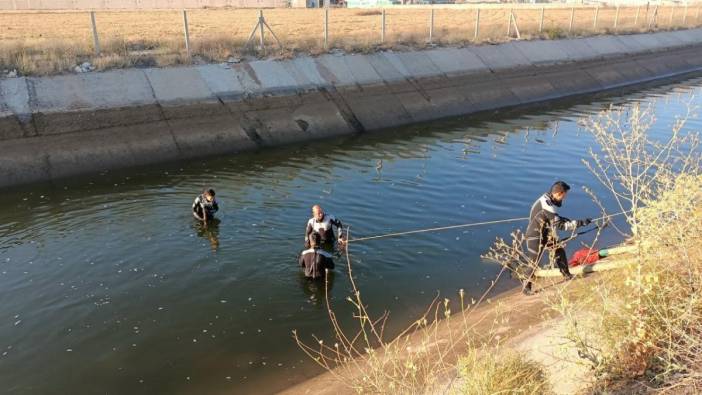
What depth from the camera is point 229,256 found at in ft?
36.9

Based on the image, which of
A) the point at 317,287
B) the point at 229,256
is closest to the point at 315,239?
the point at 317,287

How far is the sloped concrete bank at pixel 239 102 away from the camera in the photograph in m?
17.2

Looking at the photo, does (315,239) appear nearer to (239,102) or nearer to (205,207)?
(205,207)

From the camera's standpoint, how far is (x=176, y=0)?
3152 inches

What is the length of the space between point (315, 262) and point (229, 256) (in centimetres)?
224

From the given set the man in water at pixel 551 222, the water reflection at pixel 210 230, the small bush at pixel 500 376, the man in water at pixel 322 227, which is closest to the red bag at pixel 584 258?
the man in water at pixel 551 222

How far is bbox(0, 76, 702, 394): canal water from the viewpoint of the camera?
7.92 m

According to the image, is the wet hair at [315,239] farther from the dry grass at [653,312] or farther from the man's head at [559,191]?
the dry grass at [653,312]

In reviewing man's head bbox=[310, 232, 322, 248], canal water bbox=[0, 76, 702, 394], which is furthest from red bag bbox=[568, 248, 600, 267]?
man's head bbox=[310, 232, 322, 248]

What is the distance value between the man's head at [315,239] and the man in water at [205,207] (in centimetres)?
320

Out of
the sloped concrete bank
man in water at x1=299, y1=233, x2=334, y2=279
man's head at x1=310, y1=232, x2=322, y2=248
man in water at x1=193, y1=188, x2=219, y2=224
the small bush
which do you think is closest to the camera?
the small bush

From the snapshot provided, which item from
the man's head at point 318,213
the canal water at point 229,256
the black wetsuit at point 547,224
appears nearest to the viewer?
the canal water at point 229,256

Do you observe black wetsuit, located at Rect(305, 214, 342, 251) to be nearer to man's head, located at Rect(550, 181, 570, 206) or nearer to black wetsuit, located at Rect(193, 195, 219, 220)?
black wetsuit, located at Rect(193, 195, 219, 220)

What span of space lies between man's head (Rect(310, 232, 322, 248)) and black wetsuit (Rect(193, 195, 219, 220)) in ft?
10.7
